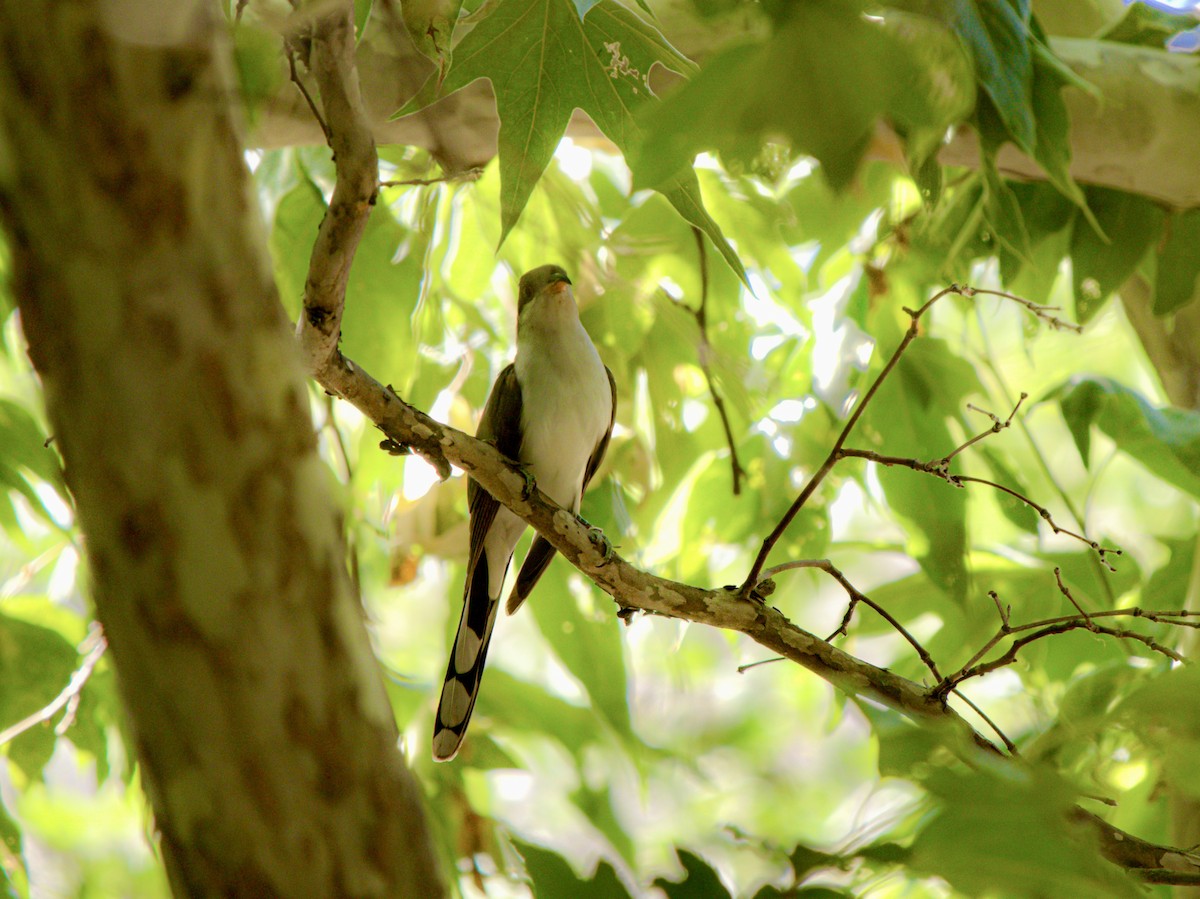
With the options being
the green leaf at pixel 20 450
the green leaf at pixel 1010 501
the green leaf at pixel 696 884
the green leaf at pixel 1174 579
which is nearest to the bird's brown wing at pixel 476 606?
the green leaf at pixel 20 450

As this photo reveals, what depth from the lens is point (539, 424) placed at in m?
2.15

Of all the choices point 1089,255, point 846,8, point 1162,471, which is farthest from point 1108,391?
point 846,8

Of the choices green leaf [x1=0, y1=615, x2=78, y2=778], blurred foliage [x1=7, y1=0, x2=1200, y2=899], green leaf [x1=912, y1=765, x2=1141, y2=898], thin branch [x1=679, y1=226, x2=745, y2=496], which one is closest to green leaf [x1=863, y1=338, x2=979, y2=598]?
blurred foliage [x1=7, y1=0, x2=1200, y2=899]

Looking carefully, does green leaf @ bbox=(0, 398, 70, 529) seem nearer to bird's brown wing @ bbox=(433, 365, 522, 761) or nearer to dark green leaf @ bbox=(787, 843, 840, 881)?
bird's brown wing @ bbox=(433, 365, 522, 761)

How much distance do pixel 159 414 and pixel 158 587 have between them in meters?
0.10

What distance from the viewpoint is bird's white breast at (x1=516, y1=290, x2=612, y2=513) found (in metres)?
2.13

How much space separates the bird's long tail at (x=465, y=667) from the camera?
1.94 metres

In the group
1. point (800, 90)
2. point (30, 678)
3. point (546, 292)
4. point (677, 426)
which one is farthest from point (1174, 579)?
point (30, 678)

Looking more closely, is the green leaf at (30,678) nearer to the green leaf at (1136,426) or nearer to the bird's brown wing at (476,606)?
the bird's brown wing at (476,606)

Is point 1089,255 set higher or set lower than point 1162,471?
higher

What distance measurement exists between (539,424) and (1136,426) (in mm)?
1161

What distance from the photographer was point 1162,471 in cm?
178

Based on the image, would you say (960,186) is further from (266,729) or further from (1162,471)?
(266,729)

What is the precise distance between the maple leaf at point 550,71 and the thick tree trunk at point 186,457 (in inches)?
30.1
